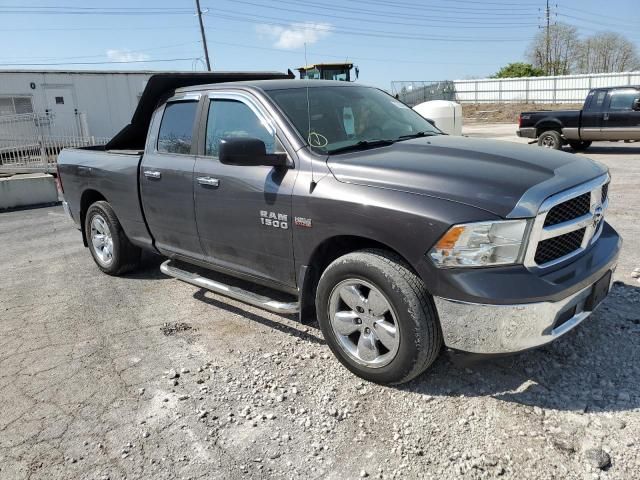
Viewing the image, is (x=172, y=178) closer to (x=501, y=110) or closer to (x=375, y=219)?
(x=375, y=219)

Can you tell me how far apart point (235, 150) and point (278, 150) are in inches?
14.9

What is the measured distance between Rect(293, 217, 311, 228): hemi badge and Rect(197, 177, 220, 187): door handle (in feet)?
2.85

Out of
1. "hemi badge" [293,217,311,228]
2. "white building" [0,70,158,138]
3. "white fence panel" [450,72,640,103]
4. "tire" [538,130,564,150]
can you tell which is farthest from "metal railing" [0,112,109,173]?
"white fence panel" [450,72,640,103]

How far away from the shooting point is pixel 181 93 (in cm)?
479

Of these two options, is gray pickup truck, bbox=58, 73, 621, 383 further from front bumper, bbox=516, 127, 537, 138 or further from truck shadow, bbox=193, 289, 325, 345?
front bumper, bbox=516, 127, 537, 138

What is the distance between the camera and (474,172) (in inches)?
121

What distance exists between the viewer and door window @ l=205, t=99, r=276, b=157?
3.90 meters

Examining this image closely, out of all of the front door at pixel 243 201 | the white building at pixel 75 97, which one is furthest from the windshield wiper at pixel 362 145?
the white building at pixel 75 97

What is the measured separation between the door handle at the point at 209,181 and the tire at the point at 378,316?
3.98 feet

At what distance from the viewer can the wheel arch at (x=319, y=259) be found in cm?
340

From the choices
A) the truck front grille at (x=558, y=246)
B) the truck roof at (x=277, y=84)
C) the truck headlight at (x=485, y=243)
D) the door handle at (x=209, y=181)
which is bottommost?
the truck front grille at (x=558, y=246)

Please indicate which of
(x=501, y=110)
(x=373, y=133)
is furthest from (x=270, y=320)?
(x=501, y=110)

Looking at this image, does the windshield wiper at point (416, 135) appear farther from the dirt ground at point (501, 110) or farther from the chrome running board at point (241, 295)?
the dirt ground at point (501, 110)

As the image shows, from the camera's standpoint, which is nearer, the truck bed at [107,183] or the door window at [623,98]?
the truck bed at [107,183]
